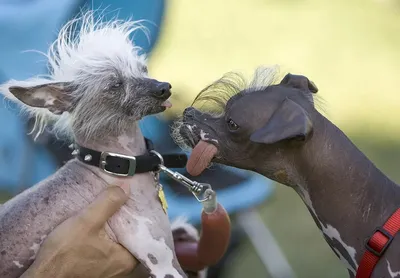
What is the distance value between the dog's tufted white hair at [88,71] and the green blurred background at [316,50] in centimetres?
232

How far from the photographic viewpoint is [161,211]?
1384 mm

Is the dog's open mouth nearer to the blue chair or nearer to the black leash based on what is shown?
the black leash

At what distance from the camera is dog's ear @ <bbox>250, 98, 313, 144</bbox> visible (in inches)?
47.0

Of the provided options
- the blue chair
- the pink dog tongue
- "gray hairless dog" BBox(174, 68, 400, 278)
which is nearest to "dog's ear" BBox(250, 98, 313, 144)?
"gray hairless dog" BBox(174, 68, 400, 278)

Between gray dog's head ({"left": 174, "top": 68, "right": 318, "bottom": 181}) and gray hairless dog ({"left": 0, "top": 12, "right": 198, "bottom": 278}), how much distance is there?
96 millimetres

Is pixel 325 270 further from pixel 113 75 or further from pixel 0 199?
pixel 113 75

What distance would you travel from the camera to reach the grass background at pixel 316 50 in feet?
14.4

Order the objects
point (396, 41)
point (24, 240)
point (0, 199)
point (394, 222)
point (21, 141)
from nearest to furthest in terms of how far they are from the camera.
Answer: point (394, 222), point (24, 240), point (21, 141), point (0, 199), point (396, 41)

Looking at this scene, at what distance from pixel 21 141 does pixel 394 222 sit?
5.56 feet

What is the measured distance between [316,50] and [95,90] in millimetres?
4397

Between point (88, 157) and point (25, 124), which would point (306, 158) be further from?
point (25, 124)

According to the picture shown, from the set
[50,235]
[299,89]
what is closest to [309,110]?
[299,89]

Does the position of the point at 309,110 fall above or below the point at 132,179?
above

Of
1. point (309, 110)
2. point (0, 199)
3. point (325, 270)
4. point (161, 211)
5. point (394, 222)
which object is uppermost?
point (309, 110)
